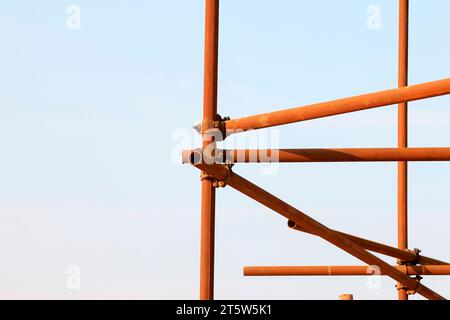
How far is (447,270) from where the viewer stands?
16.0m

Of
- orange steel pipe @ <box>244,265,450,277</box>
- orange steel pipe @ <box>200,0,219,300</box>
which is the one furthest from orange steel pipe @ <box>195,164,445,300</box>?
orange steel pipe @ <box>244,265,450,277</box>

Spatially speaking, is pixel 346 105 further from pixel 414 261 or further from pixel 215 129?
pixel 414 261

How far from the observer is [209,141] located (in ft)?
35.1

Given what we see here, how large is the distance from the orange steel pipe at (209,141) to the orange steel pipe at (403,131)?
20.1 ft

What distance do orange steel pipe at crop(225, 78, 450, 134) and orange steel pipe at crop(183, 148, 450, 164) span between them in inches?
16.6

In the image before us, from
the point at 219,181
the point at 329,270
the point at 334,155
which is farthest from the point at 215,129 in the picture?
the point at 329,270

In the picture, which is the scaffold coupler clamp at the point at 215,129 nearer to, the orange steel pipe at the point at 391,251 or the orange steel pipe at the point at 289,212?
the orange steel pipe at the point at 289,212

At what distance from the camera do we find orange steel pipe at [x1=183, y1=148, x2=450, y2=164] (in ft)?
35.8

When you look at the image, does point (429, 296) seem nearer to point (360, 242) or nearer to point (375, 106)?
point (360, 242)

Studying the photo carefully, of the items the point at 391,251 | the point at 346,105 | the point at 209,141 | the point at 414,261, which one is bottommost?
the point at 414,261

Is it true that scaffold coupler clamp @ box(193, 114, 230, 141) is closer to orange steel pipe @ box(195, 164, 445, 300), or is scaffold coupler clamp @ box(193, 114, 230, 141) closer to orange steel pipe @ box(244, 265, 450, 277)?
orange steel pipe @ box(195, 164, 445, 300)

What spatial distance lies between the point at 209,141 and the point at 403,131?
6736 millimetres

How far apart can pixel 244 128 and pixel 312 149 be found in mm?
1008
